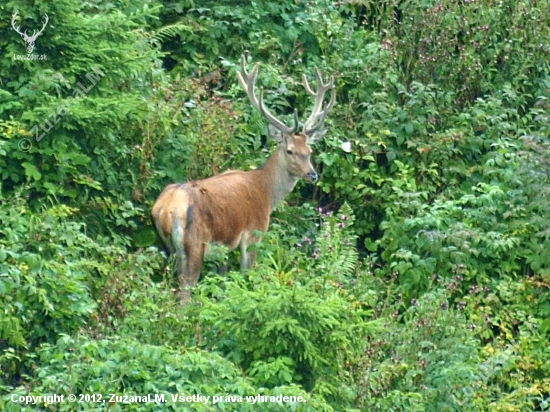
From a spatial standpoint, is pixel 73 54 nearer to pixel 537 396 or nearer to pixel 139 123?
pixel 139 123

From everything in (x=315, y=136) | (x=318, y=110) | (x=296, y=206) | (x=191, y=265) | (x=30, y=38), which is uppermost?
(x=30, y=38)

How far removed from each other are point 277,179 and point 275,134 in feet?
1.44

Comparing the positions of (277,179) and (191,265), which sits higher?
(277,179)

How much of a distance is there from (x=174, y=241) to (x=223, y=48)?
376 centimetres

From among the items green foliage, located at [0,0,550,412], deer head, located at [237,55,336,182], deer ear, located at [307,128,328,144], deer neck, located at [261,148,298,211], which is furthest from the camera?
deer ear, located at [307,128,328,144]

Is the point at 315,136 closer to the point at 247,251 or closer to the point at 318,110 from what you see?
the point at 318,110

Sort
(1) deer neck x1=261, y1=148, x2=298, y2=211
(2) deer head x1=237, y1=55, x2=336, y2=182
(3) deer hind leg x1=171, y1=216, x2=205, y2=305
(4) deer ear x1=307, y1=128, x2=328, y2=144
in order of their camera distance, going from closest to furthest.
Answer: (3) deer hind leg x1=171, y1=216, x2=205, y2=305 < (1) deer neck x1=261, y1=148, x2=298, y2=211 < (2) deer head x1=237, y1=55, x2=336, y2=182 < (4) deer ear x1=307, y1=128, x2=328, y2=144

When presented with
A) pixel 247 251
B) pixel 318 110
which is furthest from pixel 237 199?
pixel 318 110

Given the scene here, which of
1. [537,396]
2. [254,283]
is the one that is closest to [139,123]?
[254,283]

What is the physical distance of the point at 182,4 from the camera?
1419 cm

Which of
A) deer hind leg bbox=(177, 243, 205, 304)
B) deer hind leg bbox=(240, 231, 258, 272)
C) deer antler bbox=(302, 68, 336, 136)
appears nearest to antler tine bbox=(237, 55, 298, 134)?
deer antler bbox=(302, 68, 336, 136)

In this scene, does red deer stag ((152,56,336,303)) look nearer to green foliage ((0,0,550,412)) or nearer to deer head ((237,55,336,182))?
deer head ((237,55,336,182))

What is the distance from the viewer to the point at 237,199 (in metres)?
11.6

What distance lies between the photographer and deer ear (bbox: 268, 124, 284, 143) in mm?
12281
